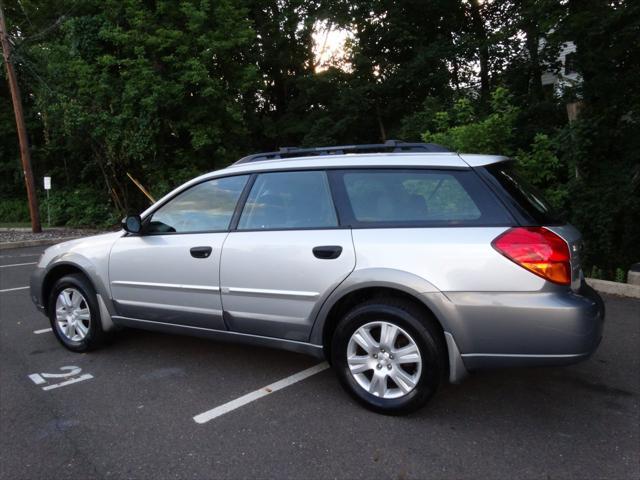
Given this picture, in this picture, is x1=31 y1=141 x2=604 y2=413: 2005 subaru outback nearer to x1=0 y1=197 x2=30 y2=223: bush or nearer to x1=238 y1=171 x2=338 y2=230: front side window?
x1=238 y1=171 x2=338 y2=230: front side window

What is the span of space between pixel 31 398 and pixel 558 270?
3.67 metres

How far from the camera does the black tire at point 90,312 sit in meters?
4.35

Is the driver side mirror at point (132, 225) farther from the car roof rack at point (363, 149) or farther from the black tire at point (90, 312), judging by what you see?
the car roof rack at point (363, 149)

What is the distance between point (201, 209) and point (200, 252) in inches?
15.7

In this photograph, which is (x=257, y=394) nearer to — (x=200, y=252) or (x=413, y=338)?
(x=200, y=252)

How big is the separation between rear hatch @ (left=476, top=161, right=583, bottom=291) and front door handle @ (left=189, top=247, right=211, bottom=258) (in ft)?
6.53

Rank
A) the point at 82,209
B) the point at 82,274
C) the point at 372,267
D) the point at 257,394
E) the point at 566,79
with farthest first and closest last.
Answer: the point at 82,209 < the point at 566,79 < the point at 82,274 < the point at 257,394 < the point at 372,267

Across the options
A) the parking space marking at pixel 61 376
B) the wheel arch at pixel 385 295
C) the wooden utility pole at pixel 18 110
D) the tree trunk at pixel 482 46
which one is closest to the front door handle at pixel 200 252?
the wheel arch at pixel 385 295

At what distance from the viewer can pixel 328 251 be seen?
326 cm

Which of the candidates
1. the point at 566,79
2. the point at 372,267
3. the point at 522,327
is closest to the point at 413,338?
the point at 372,267

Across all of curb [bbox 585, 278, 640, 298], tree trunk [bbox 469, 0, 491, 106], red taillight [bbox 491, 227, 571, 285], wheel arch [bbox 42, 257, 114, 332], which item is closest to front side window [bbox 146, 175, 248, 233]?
wheel arch [bbox 42, 257, 114, 332]

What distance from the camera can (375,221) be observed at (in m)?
3.27

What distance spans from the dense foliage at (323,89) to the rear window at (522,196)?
4.44 meters

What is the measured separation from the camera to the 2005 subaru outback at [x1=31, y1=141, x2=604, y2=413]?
284 centimetres
